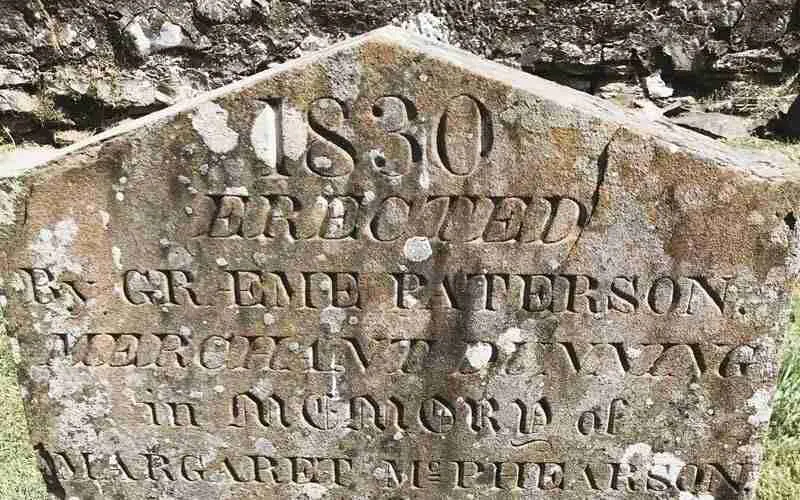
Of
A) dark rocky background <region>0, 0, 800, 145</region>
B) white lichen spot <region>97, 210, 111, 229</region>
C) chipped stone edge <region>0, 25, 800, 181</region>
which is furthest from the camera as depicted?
dark rocky background <region>0, 0, 800, 145</region>

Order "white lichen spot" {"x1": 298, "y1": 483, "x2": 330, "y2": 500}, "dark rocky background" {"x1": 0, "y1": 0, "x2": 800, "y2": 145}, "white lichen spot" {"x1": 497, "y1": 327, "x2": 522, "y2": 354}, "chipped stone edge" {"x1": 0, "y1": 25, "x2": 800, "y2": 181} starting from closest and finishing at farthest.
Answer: "chipped stone edge" {"x1": 0, "y1": 25, "x2": 800, "y2": 181} → "white lichen spot" {"x1": 497, "y1": 327, "x2": 522, "y2": 354} → "white lichen spot" {"x1": 298, "y1": 483, "x2": 330, "y2": 500} → "dark rocky background" {"x1": 0, "y1": 0, "x2": 800, "y2": 145}

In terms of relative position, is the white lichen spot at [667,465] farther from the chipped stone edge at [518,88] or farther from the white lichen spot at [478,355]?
the chipped stone edge at [518,88]

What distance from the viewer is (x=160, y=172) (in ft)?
6.77

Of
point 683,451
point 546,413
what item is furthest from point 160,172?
point 683,451

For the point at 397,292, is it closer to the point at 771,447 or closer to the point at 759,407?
the point at 759,407

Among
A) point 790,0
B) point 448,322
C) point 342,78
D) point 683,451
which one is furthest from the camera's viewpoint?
point 790,0

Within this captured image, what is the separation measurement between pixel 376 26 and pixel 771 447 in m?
3.44

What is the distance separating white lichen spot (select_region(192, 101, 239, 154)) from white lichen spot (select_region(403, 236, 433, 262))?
0.53m

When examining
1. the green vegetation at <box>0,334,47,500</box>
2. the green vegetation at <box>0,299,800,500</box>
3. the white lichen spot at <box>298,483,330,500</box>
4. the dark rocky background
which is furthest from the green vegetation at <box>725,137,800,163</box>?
the green vegetation at <box>0,334,47,500</box>

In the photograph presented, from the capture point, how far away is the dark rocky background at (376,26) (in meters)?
5.09

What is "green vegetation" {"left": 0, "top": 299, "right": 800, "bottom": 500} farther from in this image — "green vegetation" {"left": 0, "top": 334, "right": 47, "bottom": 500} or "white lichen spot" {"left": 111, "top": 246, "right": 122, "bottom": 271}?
"white lichen spot" {"left": 111, "top": 246, "right": 122, "bottom": 271}

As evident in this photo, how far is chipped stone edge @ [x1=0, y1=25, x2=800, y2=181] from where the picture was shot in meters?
1.95

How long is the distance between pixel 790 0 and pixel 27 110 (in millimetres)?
5093

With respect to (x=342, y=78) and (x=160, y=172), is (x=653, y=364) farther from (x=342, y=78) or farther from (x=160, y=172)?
(x=160, y=172)
